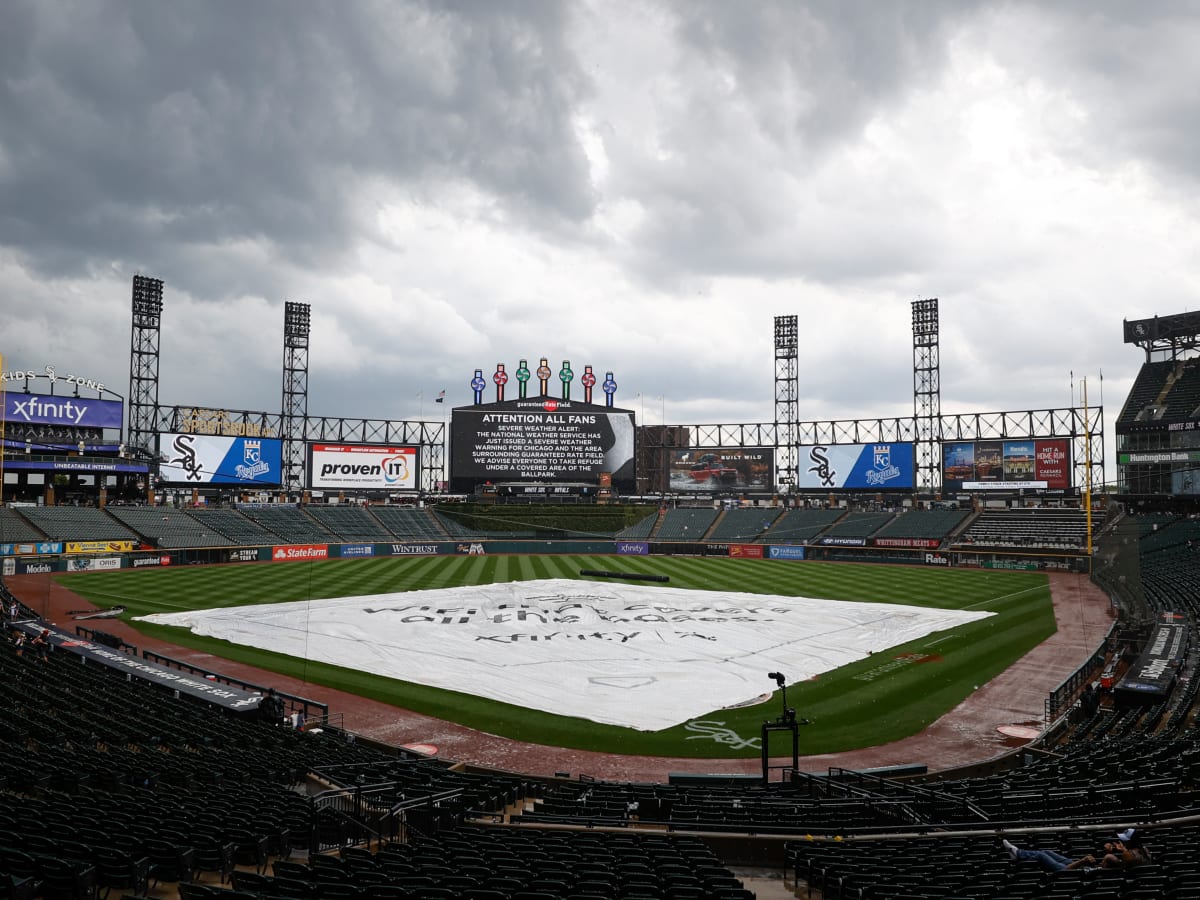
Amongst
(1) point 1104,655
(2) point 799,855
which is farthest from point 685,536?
(2) point 799,855

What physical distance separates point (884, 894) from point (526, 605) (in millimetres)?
36684

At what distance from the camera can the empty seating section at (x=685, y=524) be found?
88.4 m

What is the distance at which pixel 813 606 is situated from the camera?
149ft

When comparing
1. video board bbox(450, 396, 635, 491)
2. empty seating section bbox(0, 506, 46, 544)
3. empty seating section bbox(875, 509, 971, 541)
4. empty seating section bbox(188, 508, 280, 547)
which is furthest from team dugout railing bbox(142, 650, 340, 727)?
empty seating section bbox(875, 509, 971, 541)

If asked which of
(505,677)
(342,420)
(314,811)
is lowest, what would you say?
(505,677)

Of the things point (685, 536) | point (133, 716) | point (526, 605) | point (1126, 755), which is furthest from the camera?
point (685, 536)

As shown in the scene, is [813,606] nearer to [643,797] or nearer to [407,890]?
[643,797]

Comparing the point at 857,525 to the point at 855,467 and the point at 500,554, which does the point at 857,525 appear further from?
the point at 500,554

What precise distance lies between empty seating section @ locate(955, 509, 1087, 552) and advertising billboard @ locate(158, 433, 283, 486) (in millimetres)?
76357

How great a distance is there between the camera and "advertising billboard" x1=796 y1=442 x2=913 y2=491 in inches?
3516

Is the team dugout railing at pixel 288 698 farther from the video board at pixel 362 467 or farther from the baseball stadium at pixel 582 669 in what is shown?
the video board at pixel 362 467

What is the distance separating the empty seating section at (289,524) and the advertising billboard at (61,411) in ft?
53.5

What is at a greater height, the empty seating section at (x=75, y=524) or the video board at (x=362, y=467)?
the video board at (x=362, y=467)

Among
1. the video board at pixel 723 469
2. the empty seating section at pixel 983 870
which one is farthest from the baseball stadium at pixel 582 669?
the video board at pixel 723 469
